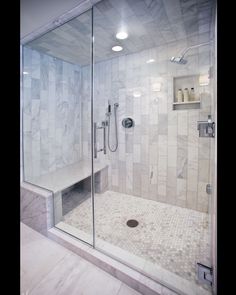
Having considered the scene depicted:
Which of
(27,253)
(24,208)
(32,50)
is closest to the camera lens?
(27,253)

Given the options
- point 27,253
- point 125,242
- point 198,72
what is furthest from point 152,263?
point 198,72

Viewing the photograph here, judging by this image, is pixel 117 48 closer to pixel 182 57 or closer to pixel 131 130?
pixel 182 57

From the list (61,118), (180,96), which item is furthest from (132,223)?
(61,118)

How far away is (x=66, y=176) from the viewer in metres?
2.43

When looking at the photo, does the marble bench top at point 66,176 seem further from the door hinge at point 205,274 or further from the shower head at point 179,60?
the shower head at point 179,60

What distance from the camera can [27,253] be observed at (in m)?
1.54

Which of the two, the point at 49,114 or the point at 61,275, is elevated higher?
the point at 49,114

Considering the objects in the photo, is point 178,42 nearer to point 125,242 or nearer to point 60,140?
point 60,140

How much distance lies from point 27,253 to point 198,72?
9.08ft

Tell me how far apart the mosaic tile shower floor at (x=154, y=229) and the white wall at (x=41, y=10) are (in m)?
2.22

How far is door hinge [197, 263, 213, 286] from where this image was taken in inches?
45.2

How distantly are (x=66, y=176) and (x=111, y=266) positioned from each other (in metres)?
1.43

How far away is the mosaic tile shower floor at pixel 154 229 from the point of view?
1.44m
